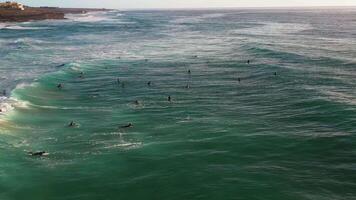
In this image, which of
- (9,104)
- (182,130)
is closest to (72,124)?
(182,130)

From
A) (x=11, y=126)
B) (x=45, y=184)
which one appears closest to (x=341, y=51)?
(x=11, y=126)

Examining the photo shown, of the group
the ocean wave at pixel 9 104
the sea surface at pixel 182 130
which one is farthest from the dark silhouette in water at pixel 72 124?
the ocean wave at pixel 9 104

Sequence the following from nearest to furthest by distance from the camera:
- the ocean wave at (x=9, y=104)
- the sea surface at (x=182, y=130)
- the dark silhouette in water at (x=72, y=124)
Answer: the sea surface at (x=182, y=130)
the dark silhouette in water at (x=72, y=124)
the ocean wave at (x=9, y=104)

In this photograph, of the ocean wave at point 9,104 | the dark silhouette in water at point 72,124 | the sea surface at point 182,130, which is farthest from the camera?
the ocean wave at point 9,104

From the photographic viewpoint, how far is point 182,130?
31.8 m

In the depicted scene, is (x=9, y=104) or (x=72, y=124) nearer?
(x=72, y=124)

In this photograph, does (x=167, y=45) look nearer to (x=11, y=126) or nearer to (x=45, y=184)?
(x=11, y=126)

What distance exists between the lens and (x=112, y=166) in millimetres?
25719

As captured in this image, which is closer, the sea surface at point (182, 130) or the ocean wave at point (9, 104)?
the sea surface at point (182, 130)

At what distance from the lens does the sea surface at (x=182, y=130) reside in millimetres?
23328

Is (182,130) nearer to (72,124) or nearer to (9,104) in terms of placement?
(72,124)

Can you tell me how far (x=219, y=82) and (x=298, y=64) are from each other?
13.7m

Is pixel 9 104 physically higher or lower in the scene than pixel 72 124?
higher

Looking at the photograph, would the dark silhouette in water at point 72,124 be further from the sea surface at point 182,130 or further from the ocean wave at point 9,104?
the ocean wave at point 9,104
